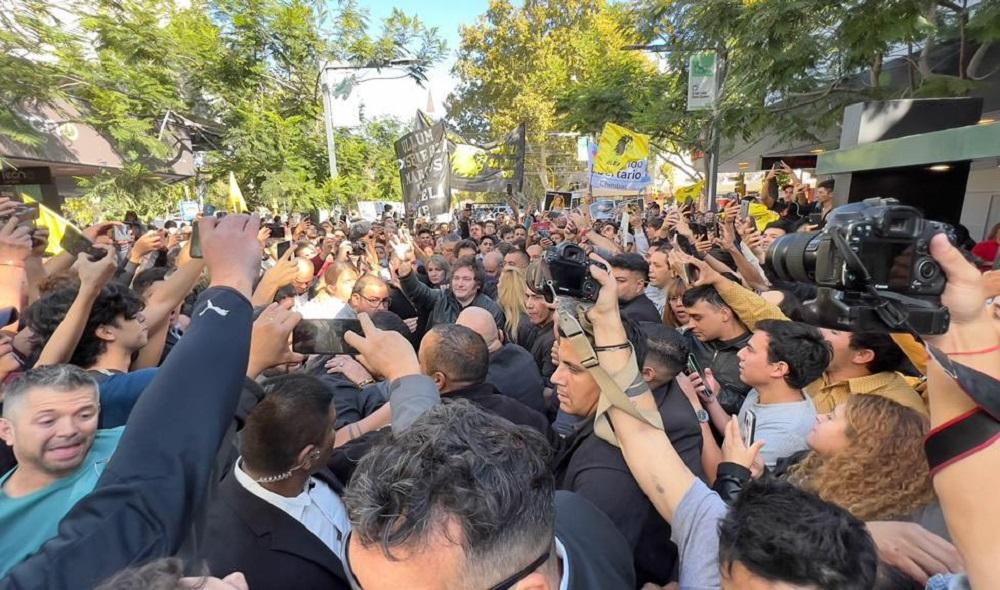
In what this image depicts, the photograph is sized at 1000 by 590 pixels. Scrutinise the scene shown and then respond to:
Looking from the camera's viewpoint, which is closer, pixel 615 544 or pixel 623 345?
pixel 615 544

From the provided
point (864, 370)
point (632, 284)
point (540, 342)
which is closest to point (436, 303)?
point (540, 342)

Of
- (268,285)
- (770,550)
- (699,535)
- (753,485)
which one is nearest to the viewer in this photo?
(770,550)

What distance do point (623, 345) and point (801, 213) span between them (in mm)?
9633

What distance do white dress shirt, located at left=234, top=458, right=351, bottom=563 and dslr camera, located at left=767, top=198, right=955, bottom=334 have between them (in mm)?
1622

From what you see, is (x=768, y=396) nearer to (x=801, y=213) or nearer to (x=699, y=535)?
(x=699, y=535)

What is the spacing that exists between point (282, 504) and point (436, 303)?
367cm

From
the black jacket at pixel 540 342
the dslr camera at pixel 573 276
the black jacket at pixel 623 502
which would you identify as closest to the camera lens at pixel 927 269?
the dslr camera at pixel 573 276

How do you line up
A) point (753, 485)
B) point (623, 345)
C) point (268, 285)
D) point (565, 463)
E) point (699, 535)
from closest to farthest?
point (753, 485), point (699, 535), point (623, 345), point (565, 463), point (268, 285)

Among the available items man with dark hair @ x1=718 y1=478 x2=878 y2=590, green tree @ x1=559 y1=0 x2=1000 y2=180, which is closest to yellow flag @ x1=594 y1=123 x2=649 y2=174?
green tree @ x1=559 y1=0 x2=1000 y2=180

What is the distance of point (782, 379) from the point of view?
2752 millimetres

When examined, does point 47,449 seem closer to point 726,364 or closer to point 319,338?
point 319,338

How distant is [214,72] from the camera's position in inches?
626

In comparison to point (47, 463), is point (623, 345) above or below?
above

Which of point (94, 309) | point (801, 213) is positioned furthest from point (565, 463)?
point (801, 213)
